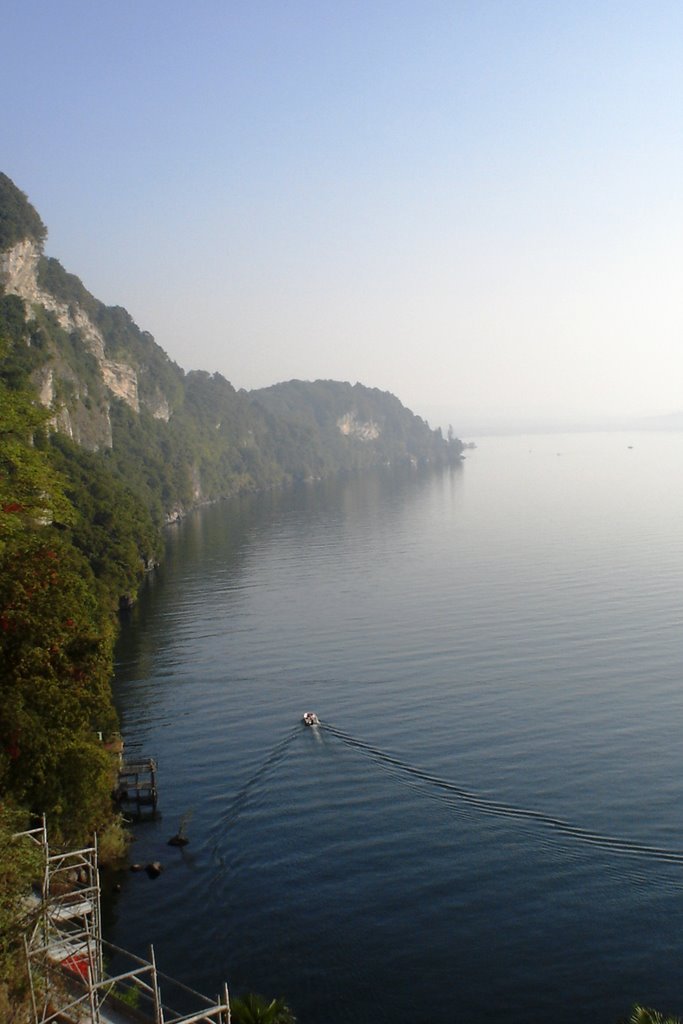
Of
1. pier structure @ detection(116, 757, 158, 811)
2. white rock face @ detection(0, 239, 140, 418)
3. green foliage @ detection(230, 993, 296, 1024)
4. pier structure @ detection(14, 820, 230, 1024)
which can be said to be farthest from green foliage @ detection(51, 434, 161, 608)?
green foliage @ detection(230, 993, 296, 1024)

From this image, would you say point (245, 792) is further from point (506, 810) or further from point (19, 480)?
point (19, 480)

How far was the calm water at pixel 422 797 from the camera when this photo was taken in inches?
1163

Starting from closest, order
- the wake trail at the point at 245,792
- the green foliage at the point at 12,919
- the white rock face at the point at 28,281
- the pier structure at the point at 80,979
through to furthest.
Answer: the green foliage at the point at 12,919 → the pier structure at the point at 80,979 → the wake trail at the point at 245,792 → the white rock face at the point at 28,281

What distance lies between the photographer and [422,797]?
41.8 metres

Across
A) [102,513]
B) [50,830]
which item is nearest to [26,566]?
[50,830]

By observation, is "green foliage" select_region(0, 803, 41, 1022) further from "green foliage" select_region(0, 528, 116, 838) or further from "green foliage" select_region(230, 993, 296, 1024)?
"green foliage" select_region(0, 528, 116, 838)

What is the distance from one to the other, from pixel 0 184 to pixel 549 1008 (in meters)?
169

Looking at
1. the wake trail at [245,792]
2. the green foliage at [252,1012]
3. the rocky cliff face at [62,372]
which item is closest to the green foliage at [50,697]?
the wake trail at [245,792]

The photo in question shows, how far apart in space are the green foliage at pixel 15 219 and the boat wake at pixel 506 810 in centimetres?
13523

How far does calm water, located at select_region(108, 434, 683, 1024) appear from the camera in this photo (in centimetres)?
2955

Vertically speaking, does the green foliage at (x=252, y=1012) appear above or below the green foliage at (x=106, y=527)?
below

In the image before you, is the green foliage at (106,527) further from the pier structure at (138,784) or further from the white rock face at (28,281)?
the white rock face at (28,281)

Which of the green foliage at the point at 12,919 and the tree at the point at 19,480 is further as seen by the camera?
the tree at the point at 19,480

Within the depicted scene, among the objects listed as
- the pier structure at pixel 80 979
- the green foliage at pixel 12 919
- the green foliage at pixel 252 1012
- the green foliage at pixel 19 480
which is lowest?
the green foliage at pixel 252 1012
